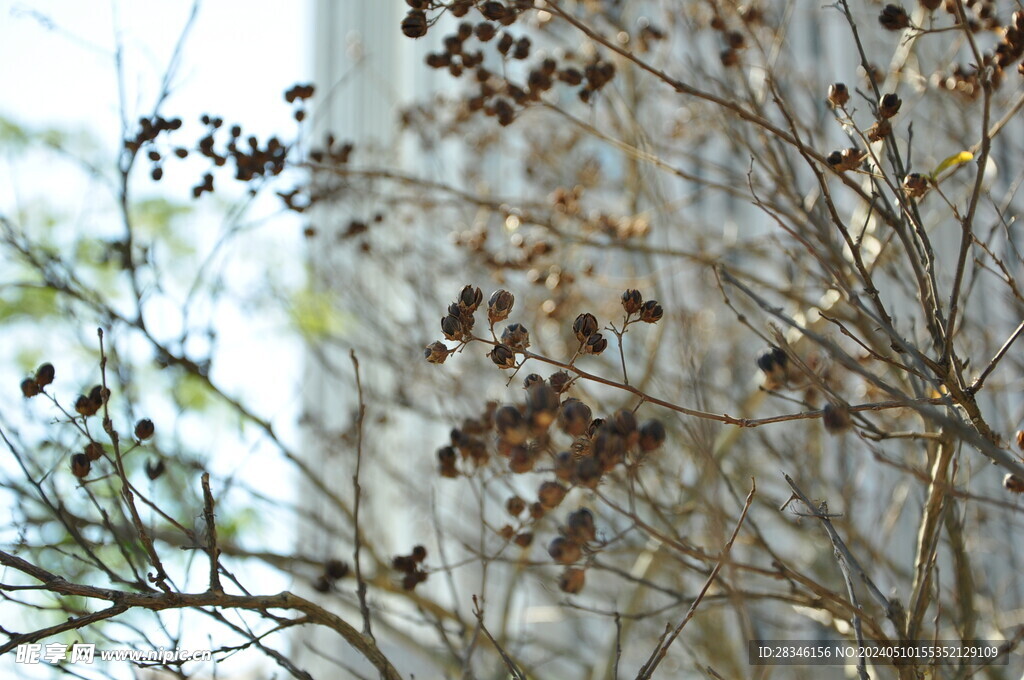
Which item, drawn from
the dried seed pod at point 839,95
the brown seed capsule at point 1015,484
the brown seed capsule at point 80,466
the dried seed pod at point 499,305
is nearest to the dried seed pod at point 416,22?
the dried seed pod at point 499,305

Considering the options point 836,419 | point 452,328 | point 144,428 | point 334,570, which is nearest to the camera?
point 836,419

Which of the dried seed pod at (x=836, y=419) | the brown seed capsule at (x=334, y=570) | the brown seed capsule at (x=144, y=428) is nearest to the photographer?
the dried seed pod at (x=836, y=419)

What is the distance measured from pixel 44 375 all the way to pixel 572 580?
1.82ft

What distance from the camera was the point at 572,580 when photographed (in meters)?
0.64

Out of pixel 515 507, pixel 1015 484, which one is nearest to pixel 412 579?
pixel 515 507

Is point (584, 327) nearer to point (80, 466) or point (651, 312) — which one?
point (651, 312)

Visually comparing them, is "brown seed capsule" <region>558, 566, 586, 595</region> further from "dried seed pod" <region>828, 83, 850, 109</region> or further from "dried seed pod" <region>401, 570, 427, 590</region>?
"dried seed pod" <region>828, 83, 850, 109</region>

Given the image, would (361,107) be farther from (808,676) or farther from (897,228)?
(897,228)

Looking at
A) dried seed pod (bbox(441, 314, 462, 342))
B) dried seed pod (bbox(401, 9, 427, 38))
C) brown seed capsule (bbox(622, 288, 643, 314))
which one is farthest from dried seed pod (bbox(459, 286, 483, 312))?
dried seed pod (bbox(401, 9, 427, 38))

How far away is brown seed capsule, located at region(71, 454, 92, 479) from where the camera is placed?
721 millimetres

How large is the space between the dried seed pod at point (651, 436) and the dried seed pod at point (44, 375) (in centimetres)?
59

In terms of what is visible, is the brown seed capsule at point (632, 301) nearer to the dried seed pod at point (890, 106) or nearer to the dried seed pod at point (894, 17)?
the dried seed pod at point (890, 106)

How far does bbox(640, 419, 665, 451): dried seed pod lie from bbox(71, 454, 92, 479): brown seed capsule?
481mm

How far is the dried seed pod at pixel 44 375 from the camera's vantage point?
813mm
